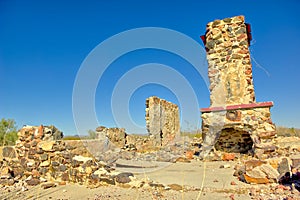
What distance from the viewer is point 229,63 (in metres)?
7.21

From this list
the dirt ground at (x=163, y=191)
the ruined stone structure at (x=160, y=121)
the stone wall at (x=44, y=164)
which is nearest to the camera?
the dirt ground at (x=163, y=191)

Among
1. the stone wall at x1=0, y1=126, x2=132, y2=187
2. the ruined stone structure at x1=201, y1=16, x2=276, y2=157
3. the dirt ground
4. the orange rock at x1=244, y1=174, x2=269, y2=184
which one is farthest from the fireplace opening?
the stone wall at x1=0, y1=126, x2=132, y2=187

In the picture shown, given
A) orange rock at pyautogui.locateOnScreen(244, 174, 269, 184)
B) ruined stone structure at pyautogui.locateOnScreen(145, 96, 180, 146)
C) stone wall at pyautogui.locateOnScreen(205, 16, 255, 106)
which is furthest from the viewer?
ruined stone structure at pyautogui.locateOnScreen(145, 96, 180, 146)

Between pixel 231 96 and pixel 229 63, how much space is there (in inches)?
43.0

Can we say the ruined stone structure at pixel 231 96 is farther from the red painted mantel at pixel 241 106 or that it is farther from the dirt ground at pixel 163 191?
the dirt ground at pixel 163 191

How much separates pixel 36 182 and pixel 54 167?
1.46ft

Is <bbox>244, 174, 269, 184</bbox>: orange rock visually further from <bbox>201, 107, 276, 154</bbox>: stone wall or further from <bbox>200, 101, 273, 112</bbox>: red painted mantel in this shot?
<bbox>200, 101, 273, 112</bbox>: red painted mantel

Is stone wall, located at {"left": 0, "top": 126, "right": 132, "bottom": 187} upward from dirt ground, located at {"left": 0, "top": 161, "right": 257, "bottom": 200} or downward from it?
upward

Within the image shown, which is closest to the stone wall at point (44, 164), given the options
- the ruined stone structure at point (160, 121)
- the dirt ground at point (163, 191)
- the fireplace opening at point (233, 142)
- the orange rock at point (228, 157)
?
the dirt ground at point (163, 191)

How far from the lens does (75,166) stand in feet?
15.1

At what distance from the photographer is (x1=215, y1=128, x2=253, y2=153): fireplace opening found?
7.05m

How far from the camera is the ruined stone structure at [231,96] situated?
626cm

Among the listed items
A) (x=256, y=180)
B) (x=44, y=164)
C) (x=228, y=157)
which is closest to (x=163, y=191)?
(x=256, y=180)

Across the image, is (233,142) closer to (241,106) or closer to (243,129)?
(243,129)
